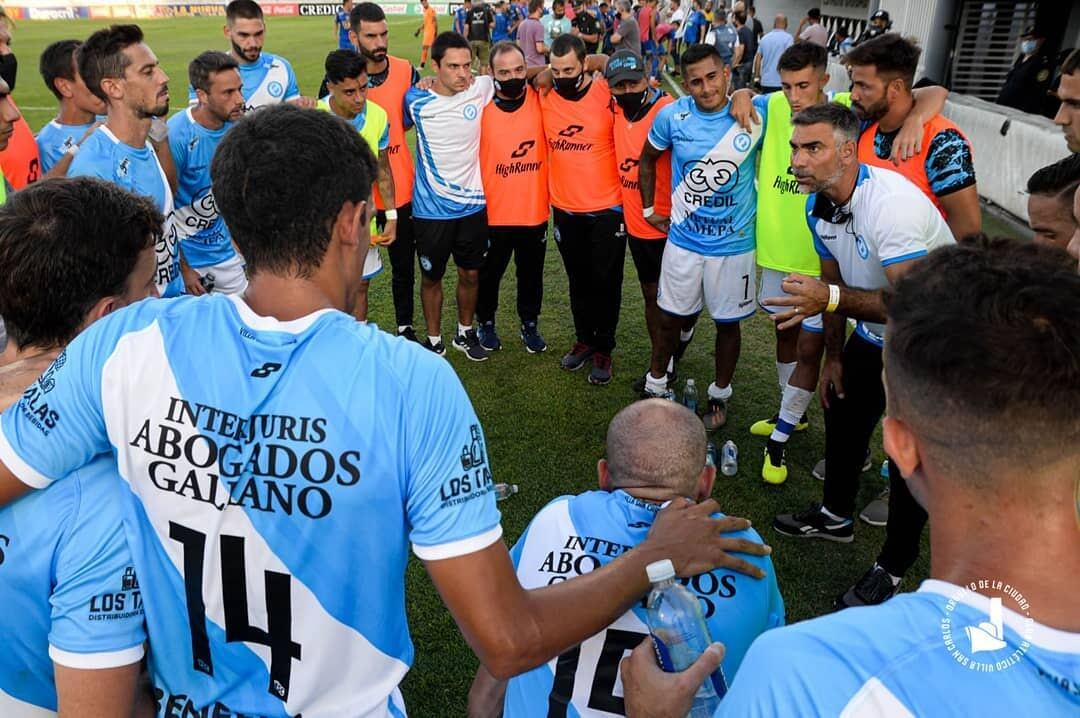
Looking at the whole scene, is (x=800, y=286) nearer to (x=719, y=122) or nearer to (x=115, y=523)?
(x=719, y=122)

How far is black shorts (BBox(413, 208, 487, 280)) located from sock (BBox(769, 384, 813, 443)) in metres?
2.88

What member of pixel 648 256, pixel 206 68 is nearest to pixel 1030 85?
pixel 648 256

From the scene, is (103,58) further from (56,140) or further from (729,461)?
(729,461)

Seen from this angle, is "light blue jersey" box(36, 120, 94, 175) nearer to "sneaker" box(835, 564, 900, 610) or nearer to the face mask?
the face mask

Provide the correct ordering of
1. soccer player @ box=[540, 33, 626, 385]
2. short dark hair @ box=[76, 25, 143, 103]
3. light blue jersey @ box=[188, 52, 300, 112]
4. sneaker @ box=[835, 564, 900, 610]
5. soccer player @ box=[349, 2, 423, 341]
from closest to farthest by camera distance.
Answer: sneaker @ box=[835, 564, 900, 610]
short dark hair @ box=[76, 25, 143, 103]
soccer player @ box=[540, 33, 626, 385]
soccer player @ box=[349, 2, 423, 341]
light blue jersey @ box=[188, 52, 300, 112]

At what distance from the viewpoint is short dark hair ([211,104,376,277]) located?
5.12ft

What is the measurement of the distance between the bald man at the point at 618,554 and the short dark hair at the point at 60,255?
132cm

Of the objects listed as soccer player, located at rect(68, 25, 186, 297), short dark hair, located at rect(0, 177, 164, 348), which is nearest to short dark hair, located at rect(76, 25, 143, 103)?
soccer player, located at rect(68, 25, 186, 297)

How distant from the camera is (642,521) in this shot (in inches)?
82.1

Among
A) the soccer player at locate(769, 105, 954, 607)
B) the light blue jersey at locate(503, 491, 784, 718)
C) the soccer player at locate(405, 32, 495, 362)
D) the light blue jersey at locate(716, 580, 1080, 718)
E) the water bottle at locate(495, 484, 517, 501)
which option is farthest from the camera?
the soccer player at locate(405, 32, 495, 362)

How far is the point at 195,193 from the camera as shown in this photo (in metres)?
5.25

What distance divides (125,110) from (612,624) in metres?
4.20

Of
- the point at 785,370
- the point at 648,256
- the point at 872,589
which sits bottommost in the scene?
the point at 872,589

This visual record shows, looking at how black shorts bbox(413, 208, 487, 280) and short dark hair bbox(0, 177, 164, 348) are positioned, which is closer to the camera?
short dark hair bbox(0, 177, 164, 348)
